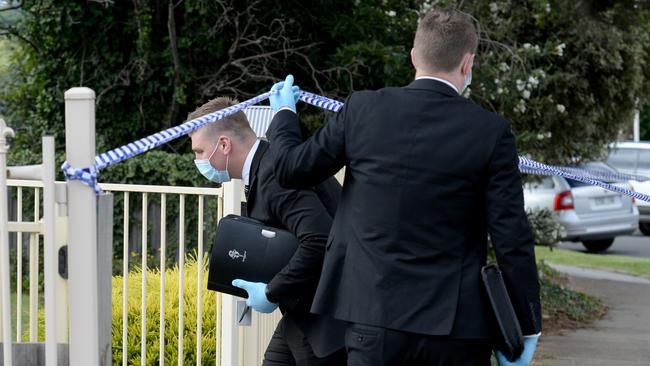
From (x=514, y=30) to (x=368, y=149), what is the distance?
8.53 m

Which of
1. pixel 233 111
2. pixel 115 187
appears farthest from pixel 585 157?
pixel 233 111

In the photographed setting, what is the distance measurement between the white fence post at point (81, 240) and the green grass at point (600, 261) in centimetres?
1185

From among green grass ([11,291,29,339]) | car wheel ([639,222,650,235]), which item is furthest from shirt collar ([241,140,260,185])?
car wheel ([639,222,650,235])

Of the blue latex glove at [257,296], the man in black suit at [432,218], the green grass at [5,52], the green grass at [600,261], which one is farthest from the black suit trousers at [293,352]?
the green grass at [600,261]

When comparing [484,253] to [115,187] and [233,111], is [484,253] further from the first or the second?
[115,187]

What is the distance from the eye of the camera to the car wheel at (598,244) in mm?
18828

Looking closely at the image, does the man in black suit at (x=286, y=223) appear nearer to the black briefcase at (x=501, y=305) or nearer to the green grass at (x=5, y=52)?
the black briefcase at (x=501, y=305)

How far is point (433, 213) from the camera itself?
3.21 meters

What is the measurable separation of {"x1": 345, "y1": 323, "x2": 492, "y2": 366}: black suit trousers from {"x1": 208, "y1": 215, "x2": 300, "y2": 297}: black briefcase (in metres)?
0.62

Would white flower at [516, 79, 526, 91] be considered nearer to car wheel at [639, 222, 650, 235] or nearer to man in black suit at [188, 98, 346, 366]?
man in black suit at [188, 98, 346, 366]

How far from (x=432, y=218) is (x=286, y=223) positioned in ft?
2.40

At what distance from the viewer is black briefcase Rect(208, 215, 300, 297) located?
3.79m

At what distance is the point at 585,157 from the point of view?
504 inches

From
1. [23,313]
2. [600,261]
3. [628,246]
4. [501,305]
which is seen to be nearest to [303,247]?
[501,305]
